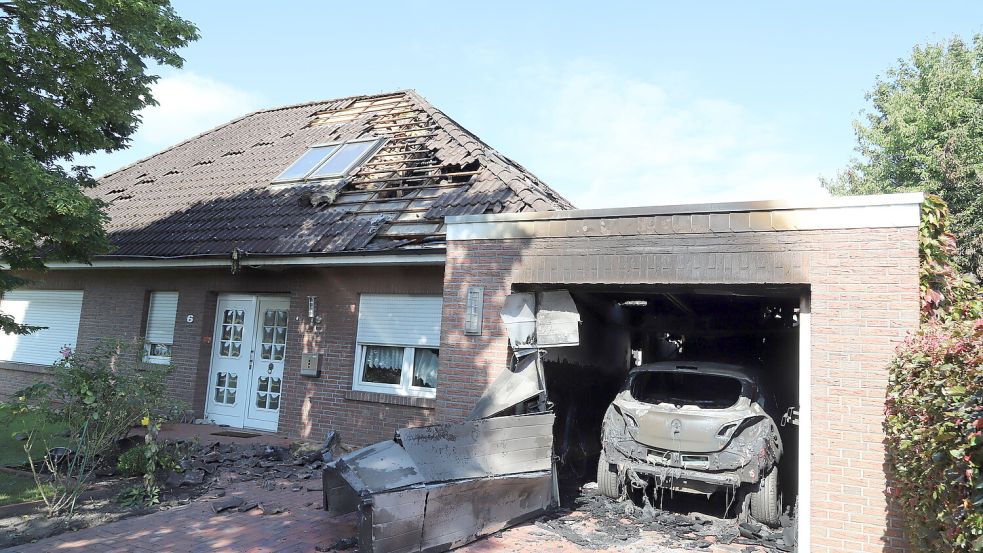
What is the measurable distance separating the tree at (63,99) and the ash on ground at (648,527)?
650 cm

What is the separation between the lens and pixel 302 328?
10.6 m

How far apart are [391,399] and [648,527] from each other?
170 inches

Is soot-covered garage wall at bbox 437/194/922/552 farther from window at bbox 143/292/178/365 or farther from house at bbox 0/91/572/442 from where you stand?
window at bbox 143/292/178/365

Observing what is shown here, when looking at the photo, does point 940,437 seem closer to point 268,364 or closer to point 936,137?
point 268,364

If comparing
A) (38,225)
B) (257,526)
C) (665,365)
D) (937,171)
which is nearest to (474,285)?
(665,365)

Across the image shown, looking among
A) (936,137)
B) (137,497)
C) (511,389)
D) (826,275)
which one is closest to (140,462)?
(137,497)

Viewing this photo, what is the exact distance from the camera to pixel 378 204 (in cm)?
1077

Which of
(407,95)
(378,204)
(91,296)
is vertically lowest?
(91,296)

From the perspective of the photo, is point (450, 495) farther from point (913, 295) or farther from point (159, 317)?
point (159, 317)

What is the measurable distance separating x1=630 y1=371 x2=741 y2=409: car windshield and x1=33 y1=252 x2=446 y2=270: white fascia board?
3.17m

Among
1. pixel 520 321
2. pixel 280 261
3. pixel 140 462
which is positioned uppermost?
pixel 280 261

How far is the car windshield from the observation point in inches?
289

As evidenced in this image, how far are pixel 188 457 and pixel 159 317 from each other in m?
5.04

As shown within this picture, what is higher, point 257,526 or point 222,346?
point 222,346
